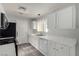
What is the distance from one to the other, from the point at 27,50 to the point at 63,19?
1.92ft

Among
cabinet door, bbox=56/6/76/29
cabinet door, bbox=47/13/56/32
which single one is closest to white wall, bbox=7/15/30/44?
cabinet door, bbox=47/13/56/32

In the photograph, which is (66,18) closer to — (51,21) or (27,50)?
(51,21)

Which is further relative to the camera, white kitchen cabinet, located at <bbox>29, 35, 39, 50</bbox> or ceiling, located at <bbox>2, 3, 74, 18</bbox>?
white kitchen cabinet, located at <bbox>29, 35, 39, 50</bbox>

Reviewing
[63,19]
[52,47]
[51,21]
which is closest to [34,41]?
[52,47]

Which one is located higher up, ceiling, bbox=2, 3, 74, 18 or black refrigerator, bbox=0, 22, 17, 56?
ceiling, bbox=2, 3, 74, 18

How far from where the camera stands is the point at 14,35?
0.90 metres

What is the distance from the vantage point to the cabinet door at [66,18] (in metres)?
0.79

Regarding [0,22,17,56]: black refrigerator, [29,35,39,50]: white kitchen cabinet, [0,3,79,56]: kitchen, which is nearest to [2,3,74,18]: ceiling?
[0,3,79,56]: kitchen

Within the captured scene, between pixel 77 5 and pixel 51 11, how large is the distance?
0.93 ft

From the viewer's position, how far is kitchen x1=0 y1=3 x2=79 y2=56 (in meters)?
0.79

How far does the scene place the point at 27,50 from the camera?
0.90m

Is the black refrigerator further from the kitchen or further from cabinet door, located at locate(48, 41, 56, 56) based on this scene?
cabinet door, located at locate(48, 41, 56, 56)

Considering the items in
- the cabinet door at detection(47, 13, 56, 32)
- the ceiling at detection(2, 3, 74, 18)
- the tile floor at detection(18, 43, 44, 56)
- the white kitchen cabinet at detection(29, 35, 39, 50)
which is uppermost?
the ceiling at detection(2, 3, 74, 18)

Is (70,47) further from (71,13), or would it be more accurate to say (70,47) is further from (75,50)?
(71,13)
